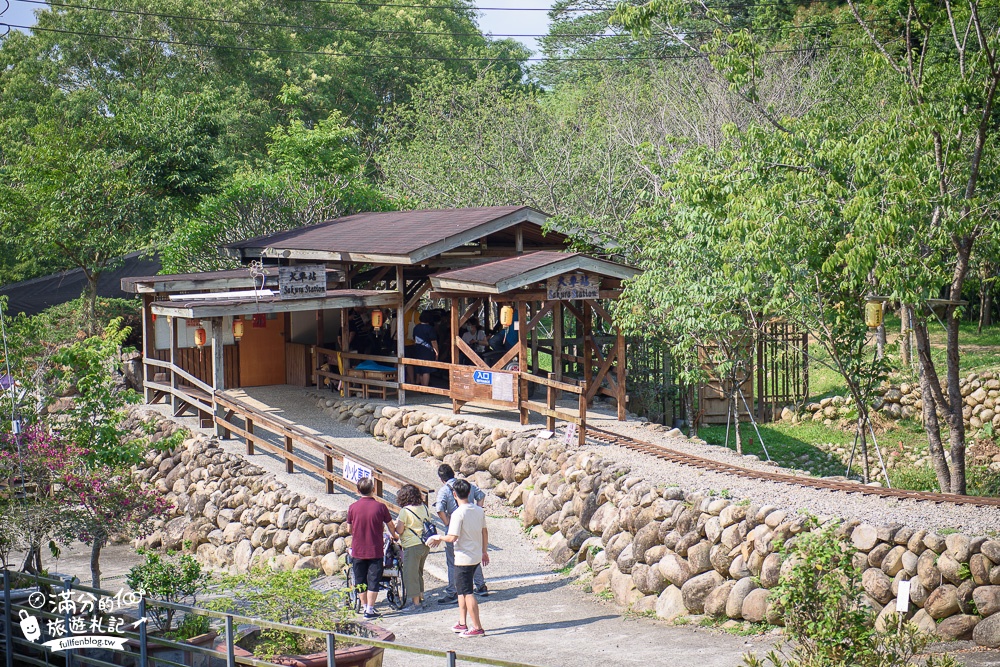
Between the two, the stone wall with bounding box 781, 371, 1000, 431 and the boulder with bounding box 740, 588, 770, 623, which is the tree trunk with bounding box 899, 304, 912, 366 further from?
the boulder with bounding box 740, 588, 770, 623

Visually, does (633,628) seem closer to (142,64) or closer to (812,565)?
(812,565)

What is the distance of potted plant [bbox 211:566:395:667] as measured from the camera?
734cm

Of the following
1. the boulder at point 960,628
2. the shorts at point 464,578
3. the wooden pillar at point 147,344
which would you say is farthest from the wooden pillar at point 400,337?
the boulder at point 960,628

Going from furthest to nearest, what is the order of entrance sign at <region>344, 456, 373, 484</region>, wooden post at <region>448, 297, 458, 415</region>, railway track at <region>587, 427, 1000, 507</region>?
wooden post at <region>448, 297, 458, 415</region> → entrance sign at <region>344, 456, 373, 484</region> → railway track at <region>587, 427, 1000, 507</region>

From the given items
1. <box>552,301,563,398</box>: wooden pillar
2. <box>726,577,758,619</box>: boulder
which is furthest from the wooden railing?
<box>726,577,758,619</box>: boulder

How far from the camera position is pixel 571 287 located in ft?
49.7

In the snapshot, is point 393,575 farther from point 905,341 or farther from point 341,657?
point 905,341

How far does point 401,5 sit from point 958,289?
40.7 meters

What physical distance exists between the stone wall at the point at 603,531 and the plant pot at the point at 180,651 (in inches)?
177

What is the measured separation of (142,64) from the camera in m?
37.3

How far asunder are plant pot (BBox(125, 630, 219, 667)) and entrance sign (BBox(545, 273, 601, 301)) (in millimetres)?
8275

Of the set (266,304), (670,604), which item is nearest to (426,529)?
(670,604)

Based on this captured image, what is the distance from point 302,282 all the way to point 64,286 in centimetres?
1277

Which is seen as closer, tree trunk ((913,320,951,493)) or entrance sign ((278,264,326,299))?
tree trunk ((913,320,951,493))
